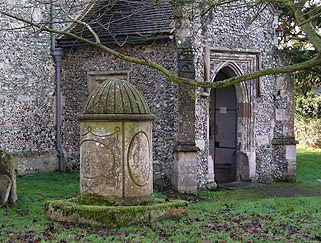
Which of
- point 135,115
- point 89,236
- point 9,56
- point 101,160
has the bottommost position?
point 89,236

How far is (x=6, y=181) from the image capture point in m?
11.1

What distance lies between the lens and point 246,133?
667 inches

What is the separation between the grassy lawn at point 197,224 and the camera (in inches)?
332

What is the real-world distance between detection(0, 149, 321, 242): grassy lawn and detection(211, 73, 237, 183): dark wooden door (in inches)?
154

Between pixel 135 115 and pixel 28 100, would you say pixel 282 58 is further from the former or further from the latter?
pixel 135 115

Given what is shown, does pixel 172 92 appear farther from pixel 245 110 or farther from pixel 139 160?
pixel 139 160

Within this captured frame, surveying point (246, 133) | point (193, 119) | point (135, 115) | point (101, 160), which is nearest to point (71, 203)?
point (101, 160)

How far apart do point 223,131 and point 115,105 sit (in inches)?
Result: 363

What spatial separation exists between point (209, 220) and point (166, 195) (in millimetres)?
3904

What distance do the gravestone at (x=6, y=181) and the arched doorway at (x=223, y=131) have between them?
826 cm

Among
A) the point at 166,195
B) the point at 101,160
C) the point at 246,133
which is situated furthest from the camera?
the point at 246,133

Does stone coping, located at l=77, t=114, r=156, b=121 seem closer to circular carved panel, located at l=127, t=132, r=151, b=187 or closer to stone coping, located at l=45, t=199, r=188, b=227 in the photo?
circular carved panel, located at l=127, t=132, r=151, b=187

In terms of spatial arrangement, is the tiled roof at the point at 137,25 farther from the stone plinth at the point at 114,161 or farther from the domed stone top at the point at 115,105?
the stone plinth at the point at 114,161

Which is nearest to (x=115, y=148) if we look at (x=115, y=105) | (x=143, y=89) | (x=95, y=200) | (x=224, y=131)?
(x=115, y=105)
